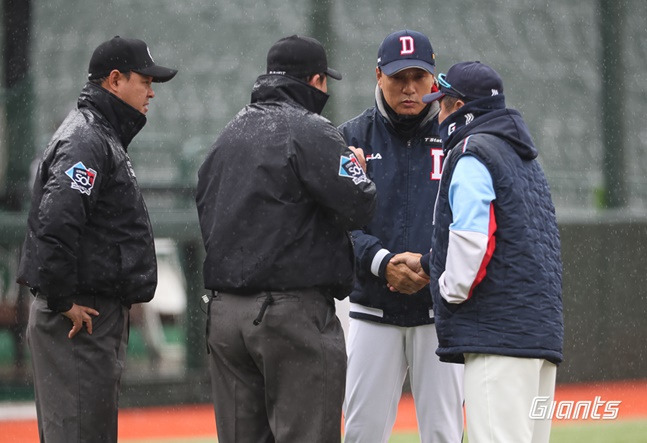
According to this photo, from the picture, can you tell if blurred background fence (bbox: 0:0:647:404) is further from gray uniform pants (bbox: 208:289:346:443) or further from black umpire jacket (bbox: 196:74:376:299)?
black umpire jacket (bbox: 196:74:376:299)

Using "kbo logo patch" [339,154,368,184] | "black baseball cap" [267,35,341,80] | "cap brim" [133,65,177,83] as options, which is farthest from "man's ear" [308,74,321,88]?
"cap brim" [133,65,177,83]

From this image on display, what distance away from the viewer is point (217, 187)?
3.90 meters

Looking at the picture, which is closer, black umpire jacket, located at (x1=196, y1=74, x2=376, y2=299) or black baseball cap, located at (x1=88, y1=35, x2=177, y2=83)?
black umpire jacket, located at (x1=196, y1=74, x2=376, y2=299)

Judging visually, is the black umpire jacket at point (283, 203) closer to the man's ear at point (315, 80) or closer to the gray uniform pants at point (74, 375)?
the man's ear at point (315, 80)

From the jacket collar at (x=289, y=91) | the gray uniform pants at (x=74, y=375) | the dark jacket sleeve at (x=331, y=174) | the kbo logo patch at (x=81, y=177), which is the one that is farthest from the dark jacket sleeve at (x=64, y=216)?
the dark jacket sleeve at (x=331, y=174)

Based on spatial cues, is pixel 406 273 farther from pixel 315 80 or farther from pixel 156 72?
pixel 156 72

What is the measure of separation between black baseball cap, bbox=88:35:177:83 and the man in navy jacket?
947mm

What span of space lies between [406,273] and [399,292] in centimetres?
16

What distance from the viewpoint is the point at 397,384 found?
14.8 ft

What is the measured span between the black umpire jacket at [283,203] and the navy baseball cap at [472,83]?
0.43m

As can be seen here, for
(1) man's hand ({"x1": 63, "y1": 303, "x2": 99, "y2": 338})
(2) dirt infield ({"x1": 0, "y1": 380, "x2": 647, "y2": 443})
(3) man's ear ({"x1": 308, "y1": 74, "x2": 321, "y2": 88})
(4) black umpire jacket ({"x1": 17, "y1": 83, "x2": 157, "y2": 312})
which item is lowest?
(2) dirt infield ({"x1": 0, "y1": 380, "x2": 647, "y2": 443})

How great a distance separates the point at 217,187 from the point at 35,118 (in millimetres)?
5320

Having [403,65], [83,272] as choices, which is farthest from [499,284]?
[83,272]

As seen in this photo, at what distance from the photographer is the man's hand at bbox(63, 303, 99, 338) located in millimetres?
3967
